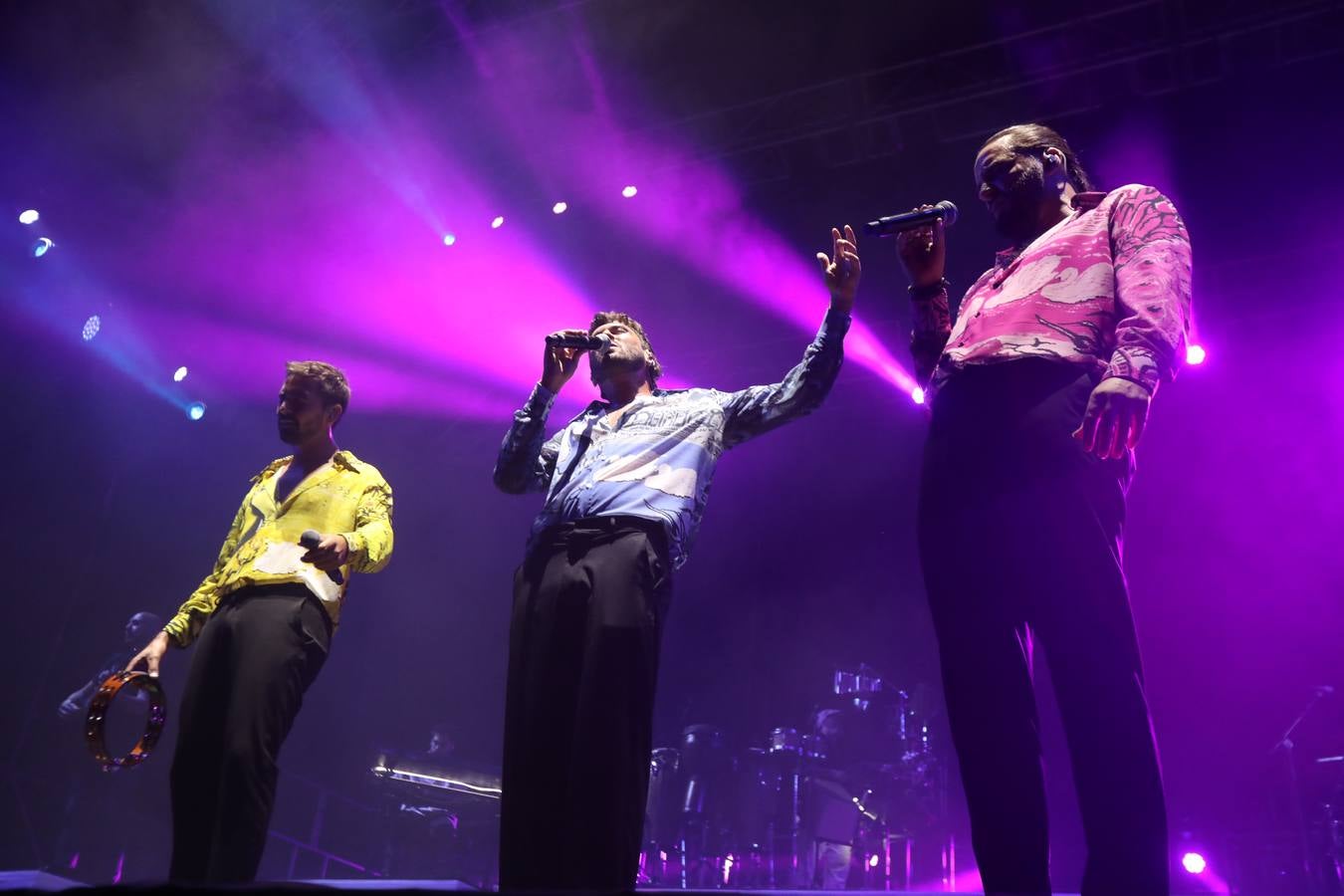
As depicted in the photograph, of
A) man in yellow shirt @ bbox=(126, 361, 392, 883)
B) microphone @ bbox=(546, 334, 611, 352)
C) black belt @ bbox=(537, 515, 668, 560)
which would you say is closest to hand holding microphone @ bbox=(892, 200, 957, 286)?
black belt @ bbox=(537, 515, 668, 560)

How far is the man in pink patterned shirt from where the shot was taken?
173 centimetres

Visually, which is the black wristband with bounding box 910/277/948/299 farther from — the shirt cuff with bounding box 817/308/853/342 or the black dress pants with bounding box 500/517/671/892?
the black dress pants with bounding box 500/517/671/892

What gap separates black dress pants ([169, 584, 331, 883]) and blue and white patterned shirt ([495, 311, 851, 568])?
34.5 inches

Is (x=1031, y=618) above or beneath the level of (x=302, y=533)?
beneath

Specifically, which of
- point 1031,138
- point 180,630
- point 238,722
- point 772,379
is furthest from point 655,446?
point 772,379

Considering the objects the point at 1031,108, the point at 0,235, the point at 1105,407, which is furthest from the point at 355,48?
the point at 1105,407

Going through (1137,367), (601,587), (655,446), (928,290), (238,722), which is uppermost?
(928,290)

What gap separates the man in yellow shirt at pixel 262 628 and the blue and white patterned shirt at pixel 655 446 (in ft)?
2.11

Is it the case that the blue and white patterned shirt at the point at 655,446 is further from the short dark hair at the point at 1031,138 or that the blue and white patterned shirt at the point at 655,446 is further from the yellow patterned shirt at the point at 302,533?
the short dark hair at the point at 1031,138

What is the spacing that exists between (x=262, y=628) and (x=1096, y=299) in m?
2.65

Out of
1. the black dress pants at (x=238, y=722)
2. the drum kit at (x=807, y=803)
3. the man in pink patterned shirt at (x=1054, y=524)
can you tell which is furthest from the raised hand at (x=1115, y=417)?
the drum kit at (x=807, y=803)

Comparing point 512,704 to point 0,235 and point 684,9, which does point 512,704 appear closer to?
point 684,9

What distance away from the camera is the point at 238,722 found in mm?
2770

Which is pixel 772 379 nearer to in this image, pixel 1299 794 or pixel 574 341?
pixel 1299 794
